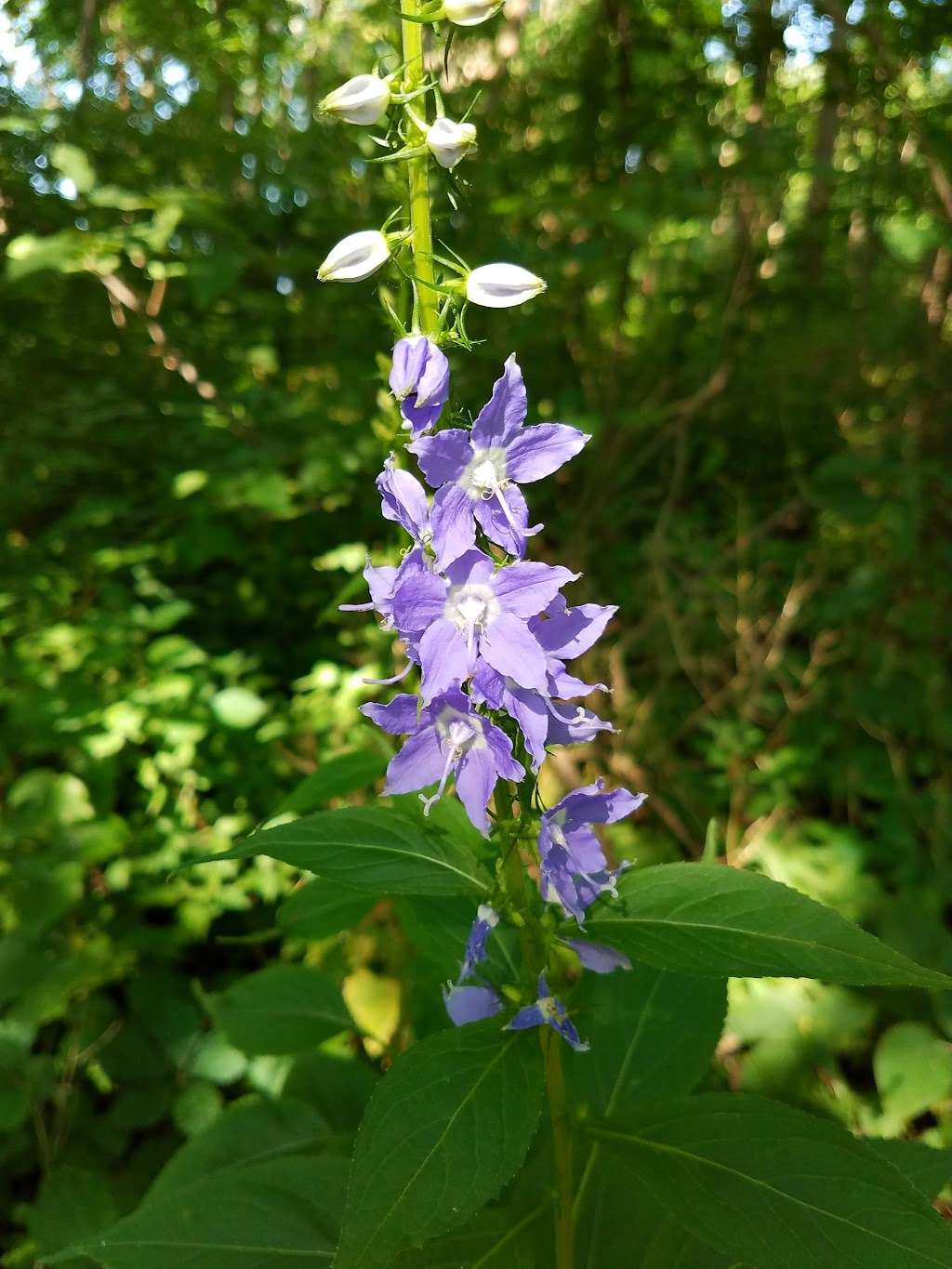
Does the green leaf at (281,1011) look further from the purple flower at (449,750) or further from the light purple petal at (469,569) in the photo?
the light purple petal at (469,569)

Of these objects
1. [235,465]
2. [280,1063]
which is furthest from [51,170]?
[280,1063]

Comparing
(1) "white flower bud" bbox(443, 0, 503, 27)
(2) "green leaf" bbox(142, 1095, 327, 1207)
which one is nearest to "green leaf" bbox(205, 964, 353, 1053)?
(2) "green leaf" bbox(142, 1095, 327, 1207)

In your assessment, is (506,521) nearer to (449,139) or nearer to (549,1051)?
(449,139)

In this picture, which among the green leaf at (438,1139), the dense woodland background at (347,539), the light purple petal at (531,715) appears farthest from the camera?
the dense woodland background at (347,539)

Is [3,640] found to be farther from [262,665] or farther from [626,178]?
[626,178]

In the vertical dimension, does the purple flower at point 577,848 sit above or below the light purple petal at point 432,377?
below

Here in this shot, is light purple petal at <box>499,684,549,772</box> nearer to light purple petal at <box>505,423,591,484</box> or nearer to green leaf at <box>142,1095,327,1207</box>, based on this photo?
light purple petal at <box>505,423,591,484</box>

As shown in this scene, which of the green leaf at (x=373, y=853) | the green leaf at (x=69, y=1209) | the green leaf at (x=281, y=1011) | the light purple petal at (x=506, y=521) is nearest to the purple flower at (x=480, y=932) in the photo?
the green leaf at (x=373, y=853)
